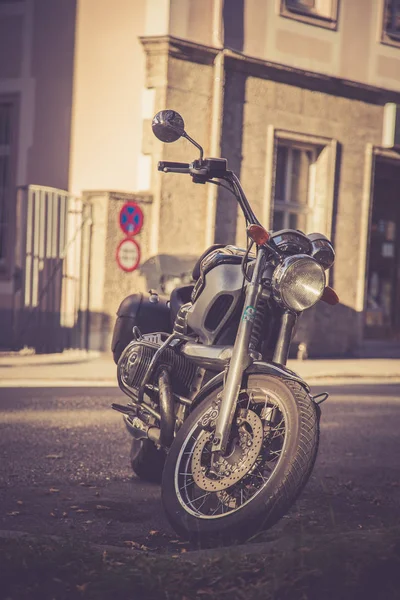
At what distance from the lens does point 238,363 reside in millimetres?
4078

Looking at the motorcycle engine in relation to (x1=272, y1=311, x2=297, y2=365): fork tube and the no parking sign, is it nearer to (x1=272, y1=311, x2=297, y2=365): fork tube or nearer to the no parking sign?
(x1=272, y1=311, x2=297, y2=365): fork tube

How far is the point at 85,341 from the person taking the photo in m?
14.9

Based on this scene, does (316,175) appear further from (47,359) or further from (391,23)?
(47,359)

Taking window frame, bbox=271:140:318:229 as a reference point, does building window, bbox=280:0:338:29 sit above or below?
above

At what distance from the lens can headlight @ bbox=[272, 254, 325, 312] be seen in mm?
4113

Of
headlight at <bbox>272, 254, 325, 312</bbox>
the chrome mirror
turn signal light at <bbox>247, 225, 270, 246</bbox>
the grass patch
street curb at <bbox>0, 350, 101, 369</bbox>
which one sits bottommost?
street curb at <bbox>0, 350, 101, 369</bbox>

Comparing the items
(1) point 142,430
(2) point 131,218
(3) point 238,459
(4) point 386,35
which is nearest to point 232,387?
(3) point 238,459

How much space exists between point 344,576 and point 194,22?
520 inches

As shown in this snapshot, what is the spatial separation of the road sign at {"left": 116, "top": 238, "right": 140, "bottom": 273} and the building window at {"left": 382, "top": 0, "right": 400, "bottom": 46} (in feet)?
20.8

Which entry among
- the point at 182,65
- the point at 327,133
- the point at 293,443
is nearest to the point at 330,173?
the point at 327,133

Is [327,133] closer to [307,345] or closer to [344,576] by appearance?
[307,345]

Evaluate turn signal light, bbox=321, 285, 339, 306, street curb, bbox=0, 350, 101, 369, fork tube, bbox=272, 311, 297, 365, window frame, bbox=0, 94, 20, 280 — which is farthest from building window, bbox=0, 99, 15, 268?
fork tube, bbox=272, 311, 297, 365

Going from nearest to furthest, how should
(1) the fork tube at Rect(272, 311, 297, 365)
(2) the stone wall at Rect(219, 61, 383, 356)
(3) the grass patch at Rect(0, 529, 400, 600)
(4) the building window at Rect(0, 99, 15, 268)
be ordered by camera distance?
(3) the grass patch at Rect(0, 529, 400, 600), (1) the fork tube at Rect(272, 311, 297, 365), (2) the stone wall at Rect(219, 61, 383, 356), (4) the building window at Rect(0, 99, 15, 268)

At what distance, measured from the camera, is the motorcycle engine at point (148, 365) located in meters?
4.84
